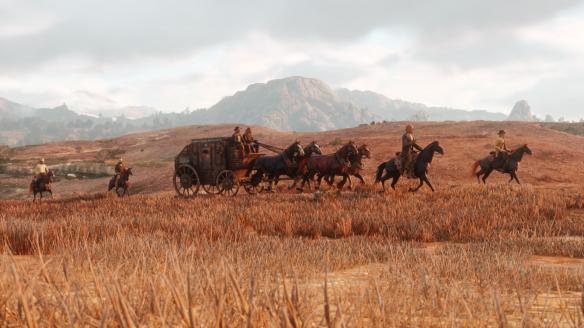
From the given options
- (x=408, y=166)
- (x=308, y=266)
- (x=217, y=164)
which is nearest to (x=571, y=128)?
(x=408, y=166)

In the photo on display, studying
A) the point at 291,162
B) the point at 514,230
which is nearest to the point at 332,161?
the point at 291,162

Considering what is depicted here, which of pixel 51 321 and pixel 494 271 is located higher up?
pixel 51 321

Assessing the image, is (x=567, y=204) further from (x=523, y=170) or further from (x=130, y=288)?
(x=523, y=170)

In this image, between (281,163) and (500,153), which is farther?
(500,153)

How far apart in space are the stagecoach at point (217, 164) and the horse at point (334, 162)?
2194 millimetres

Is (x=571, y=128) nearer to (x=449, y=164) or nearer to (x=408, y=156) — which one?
(x=449, y=164)

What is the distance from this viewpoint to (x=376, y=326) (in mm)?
2404

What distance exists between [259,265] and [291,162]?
43.6 ft

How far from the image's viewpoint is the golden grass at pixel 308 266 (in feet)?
7.58

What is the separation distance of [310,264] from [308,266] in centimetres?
29

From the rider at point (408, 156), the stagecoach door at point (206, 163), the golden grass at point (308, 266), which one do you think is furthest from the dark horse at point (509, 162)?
the stagecoach door at point (206, 163)

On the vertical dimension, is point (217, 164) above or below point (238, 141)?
below

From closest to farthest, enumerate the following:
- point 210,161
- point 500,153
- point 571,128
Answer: point 210,161 → point 500,153 → point 571,128

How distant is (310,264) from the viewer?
195 inches
